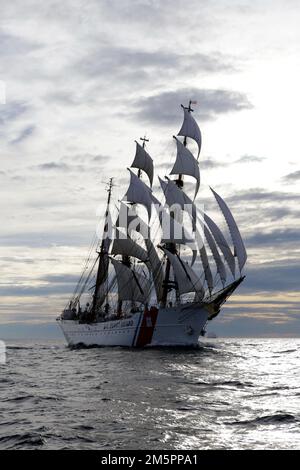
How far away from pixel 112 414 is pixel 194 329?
44870 mm

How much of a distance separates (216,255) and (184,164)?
1495 centimetres

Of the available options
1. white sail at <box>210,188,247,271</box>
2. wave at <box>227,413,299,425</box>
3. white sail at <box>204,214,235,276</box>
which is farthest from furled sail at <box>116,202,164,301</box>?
wave at <box>227,413,299,425</box>

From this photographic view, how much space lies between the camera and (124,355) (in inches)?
2173

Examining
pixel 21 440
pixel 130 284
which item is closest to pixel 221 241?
pixel 130 284

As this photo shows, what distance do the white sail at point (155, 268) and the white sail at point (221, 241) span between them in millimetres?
9053

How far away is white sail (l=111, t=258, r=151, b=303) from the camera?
243 ft

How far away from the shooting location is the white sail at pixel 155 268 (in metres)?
70.2

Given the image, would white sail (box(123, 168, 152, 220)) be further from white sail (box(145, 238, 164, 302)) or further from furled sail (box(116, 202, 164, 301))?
white sail (box(145, 238, 164, 302))

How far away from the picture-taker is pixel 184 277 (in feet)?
216

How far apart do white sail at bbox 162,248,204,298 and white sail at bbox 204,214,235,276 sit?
14.8ft

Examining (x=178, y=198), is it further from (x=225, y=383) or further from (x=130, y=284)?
(x=225, y=383)

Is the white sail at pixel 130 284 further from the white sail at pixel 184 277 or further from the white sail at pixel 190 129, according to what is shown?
the white sail at pixel 190 129

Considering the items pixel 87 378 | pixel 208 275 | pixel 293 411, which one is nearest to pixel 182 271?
pixel 208 275

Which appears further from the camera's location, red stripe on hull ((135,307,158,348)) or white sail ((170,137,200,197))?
white sail ((170,137,200,197))
